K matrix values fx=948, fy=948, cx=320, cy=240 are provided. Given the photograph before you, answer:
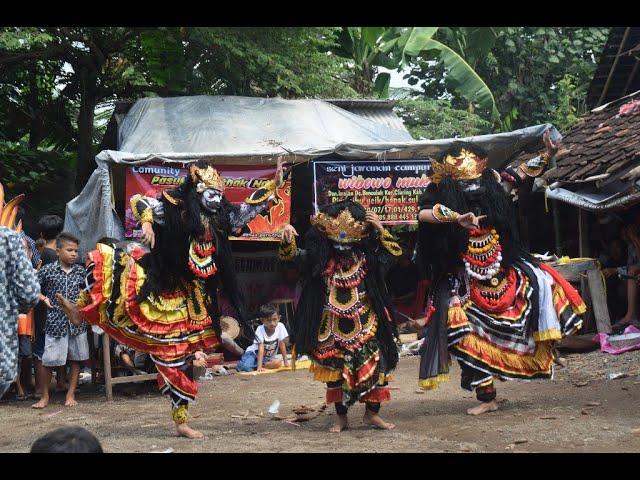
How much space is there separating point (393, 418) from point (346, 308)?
1.11 m

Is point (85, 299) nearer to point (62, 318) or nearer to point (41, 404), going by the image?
point (62, 318)

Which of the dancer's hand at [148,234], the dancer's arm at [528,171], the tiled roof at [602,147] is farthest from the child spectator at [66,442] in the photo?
the tiled roof at [602,147]

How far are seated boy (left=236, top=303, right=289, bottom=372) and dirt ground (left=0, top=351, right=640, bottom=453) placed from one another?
616 mm

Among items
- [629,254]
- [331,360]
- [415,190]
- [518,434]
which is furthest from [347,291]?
[629,254]

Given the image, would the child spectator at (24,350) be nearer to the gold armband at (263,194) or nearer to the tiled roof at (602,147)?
the gold armband at (263,194)

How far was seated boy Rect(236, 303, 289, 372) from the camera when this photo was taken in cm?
1096

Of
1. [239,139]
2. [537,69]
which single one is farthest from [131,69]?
[537,69]

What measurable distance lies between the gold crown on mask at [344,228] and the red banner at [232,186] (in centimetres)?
313

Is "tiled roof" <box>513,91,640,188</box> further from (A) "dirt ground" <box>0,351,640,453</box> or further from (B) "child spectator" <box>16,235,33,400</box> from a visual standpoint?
(B) "child spectator" <box>16,235,33,400</box>

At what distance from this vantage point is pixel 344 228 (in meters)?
6.99

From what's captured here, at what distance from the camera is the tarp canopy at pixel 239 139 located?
10086mm

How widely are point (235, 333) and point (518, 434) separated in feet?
19.1

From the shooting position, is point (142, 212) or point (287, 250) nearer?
point (142, 212)

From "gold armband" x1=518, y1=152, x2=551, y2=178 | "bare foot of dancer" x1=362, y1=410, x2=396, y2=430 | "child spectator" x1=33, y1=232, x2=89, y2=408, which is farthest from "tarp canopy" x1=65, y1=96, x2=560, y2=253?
"bare foot of dancer" x1=362, y1=410, x2=396, y2=430
